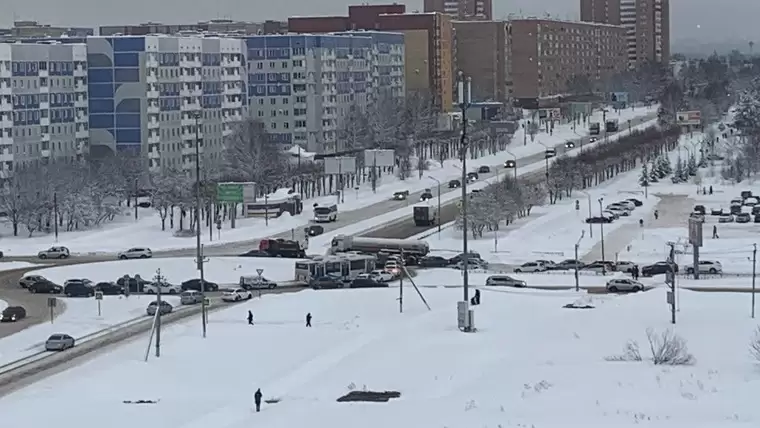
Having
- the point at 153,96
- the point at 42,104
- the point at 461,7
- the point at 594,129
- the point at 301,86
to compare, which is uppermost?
the point at 461,7

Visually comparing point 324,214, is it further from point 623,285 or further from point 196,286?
point 623,285

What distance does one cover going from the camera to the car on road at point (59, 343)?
843 inches

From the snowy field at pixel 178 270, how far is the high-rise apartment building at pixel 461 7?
275ft

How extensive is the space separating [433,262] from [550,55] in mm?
61946

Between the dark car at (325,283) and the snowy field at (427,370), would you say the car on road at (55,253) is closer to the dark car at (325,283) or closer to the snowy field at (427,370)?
the dark car at (325,283)

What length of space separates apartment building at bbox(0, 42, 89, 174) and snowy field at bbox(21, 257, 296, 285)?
13342mm

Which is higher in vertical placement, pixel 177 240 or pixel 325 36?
pixel 325 36

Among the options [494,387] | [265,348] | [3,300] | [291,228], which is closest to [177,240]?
[291,228]

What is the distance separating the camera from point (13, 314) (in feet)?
78.9

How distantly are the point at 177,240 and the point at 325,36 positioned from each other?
2405cm

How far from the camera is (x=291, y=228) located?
120 feet

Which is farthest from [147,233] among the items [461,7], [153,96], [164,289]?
[461,7]

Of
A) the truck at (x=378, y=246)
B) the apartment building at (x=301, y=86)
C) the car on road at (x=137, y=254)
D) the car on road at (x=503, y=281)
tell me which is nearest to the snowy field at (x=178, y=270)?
the car on road at (x=137, y=254)

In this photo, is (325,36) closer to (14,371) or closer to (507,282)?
(507,282)
